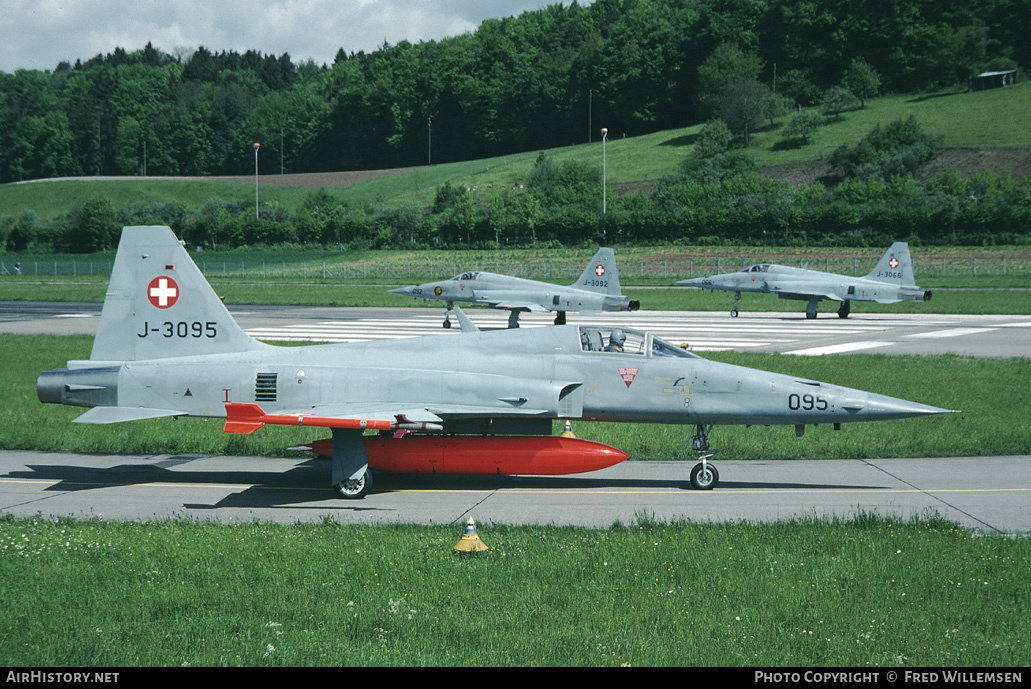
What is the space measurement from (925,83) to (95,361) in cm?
15470

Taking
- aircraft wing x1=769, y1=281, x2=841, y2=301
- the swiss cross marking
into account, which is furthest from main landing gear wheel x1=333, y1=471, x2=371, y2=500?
aircraft wing x1=769, y1=281, x2=841, y2=301

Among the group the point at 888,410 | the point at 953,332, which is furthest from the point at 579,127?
the point at 888,410

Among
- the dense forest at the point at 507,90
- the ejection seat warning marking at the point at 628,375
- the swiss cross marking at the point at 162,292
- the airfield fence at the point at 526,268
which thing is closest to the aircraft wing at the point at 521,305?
the swiss cross marking at the point at 162,292

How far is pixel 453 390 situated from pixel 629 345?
2832 millimetres

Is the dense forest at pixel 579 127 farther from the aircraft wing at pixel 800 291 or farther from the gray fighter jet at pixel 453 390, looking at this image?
the gray fighter jet at pixel 453 390

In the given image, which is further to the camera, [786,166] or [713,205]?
[786,166]

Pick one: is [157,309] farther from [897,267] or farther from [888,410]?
[897,267]

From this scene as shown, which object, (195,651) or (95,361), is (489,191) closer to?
(95,361)

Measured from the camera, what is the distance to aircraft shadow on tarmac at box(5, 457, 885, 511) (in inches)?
567

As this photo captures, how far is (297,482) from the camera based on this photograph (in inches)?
607

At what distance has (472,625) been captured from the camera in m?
8.58

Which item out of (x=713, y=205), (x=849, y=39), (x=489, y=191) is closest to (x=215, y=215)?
(x=489, y=191)

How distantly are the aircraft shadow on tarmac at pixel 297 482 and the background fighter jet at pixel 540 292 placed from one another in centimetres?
2478
